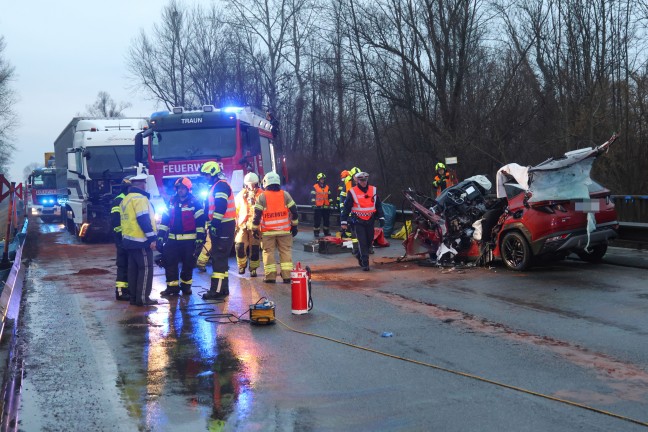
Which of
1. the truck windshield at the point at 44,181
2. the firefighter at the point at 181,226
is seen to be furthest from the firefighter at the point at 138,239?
the truck windshield at the point at 44,181

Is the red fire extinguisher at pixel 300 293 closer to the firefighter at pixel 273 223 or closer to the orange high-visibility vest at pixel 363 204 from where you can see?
the firefighter at pixel 273 223

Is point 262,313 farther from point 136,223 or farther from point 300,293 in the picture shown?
point 136,223

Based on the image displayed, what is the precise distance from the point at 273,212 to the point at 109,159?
13.2 metres

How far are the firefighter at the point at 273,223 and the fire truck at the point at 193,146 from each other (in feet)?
14.7

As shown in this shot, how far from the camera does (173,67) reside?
193ft

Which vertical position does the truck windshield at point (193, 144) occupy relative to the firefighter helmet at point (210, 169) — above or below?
above

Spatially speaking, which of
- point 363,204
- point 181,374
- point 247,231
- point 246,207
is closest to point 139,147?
point 246,207

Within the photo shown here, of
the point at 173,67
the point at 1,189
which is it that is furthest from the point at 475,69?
the point at 173,67

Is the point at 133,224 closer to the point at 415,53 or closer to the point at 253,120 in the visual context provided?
the point at 253,120

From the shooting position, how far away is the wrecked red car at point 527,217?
1174 cm

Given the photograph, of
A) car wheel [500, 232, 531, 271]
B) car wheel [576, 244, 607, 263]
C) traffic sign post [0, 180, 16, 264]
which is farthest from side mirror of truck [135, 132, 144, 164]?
car wheel [576, 244, 607, 263]

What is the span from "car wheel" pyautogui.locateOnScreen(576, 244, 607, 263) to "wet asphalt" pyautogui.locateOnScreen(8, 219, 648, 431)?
31.9 inches

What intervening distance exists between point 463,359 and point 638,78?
710 inches

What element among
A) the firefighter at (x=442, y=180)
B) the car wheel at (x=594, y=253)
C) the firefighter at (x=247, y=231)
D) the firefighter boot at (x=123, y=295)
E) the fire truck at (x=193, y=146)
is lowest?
the firefighter boot at (x=123, y=295)
